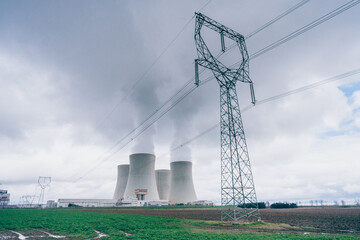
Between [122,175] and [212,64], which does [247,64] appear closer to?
[212,64]

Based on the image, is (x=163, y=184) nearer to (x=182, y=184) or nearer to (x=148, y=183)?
(x=182, y=184)

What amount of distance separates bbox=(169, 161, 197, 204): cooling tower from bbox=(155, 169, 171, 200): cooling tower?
859 inches

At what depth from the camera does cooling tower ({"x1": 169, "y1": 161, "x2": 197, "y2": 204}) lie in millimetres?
63219

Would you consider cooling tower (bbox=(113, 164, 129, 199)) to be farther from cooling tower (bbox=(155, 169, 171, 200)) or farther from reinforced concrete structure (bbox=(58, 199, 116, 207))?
reinforced concrete structure (bbox=(58, 199, 116, 207))

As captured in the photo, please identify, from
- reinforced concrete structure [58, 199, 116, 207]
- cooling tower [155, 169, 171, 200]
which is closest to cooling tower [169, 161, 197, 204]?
cooling tower [155, 169, 171, 200]

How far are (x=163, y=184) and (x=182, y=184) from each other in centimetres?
2581

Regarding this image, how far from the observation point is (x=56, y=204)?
91375mm

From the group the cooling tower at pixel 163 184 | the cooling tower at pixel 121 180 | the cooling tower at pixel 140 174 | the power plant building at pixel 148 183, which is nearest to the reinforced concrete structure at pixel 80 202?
the cooling tower at pixel 121 180

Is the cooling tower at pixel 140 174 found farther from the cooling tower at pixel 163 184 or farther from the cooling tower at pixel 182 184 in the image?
the cooling tower at pixel 163 184

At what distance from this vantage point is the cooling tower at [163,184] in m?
86.0

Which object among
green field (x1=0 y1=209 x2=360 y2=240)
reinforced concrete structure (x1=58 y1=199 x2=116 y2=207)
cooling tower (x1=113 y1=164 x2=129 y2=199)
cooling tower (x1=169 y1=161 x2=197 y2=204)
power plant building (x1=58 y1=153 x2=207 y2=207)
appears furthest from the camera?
reinforced concrete structure (x1=58 y1=199 x2=116 y2=207)

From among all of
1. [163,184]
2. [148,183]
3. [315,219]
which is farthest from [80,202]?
[315,219]

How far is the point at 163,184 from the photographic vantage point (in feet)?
286

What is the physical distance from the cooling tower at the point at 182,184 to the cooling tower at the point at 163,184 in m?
21.8
